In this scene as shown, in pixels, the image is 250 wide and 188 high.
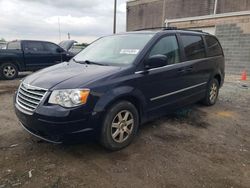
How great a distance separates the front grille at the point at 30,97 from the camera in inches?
112

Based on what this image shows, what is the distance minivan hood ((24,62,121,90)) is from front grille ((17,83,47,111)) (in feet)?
0.22

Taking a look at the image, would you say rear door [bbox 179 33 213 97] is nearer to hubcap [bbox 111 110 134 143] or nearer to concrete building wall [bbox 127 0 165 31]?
hubcap [bbox 111 110 134 143]

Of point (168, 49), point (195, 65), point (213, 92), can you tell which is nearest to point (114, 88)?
point (168, 49)

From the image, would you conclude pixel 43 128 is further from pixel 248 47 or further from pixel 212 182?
pixel 248 47

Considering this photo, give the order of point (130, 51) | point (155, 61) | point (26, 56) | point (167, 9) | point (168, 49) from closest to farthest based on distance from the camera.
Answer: point (155, 61) < point (130, 51) < point (168, 49) < point (26, 56) < point (167, 9)

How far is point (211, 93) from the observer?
547 cm

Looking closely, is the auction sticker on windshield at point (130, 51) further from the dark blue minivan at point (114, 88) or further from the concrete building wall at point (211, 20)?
the concrete building wall at point (211, 20)

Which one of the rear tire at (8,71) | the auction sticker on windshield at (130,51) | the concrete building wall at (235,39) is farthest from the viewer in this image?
the concrete building wall at (235,39)

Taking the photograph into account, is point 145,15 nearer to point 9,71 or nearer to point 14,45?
point 14,45

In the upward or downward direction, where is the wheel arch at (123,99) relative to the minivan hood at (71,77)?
downward

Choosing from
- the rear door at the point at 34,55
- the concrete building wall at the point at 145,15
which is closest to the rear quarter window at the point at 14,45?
the rear door at the point at 34,55

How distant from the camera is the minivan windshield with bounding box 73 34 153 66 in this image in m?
3.53

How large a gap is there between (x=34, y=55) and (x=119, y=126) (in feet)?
25.7

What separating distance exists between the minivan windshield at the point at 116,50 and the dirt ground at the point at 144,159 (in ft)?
4.22
